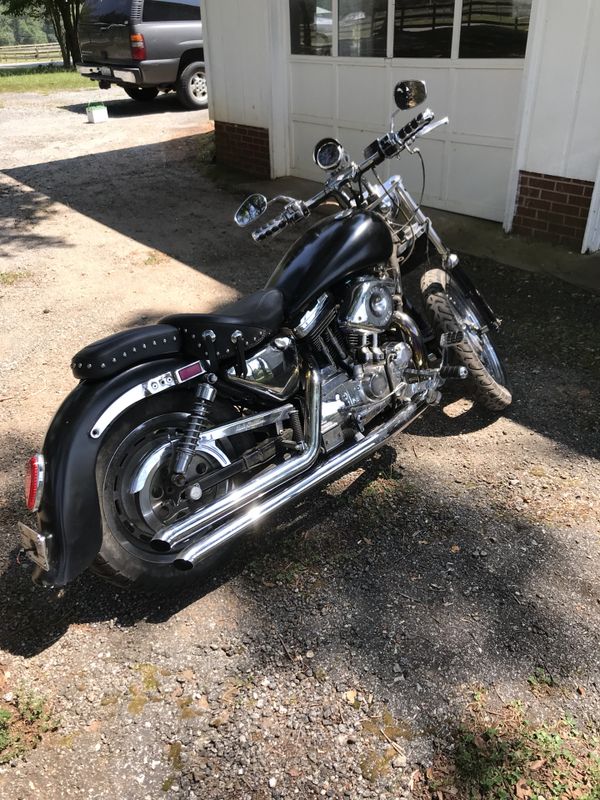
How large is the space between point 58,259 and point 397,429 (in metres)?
4.53

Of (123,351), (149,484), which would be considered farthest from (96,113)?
(149,484)

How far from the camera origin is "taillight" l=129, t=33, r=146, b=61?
1190 cm

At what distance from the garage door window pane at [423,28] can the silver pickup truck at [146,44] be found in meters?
6.66

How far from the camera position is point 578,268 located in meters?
5.36

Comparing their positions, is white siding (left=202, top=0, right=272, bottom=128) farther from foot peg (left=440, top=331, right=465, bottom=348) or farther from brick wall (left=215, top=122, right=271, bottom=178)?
foot peg (left=440, top=331, right=465, bottom=348)

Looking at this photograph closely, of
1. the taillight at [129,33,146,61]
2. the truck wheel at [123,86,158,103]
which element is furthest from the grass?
the taillight at [129,33,146,61]

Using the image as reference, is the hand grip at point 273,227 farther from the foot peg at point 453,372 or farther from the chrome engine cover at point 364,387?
the foot peg at point 453,372

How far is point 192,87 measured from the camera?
42.0 feet

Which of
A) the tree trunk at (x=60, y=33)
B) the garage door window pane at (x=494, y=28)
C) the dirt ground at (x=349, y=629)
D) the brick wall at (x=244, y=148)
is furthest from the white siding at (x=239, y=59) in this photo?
the tree trunk at (x=60, y=33)

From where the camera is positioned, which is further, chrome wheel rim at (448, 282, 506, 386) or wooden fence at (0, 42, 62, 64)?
wooden fence at (0, 42, 62, 64)

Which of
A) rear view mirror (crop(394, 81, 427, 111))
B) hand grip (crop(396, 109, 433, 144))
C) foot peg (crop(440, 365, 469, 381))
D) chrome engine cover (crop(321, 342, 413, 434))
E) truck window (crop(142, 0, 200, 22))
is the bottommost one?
foot peg (crop(440, 365, 469, 381))

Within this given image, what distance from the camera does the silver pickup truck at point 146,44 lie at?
1193 cm

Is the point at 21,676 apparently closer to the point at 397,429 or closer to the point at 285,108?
the point at 397,429

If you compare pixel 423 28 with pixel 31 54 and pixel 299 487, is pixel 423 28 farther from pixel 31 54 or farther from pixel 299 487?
pixel 31 54
